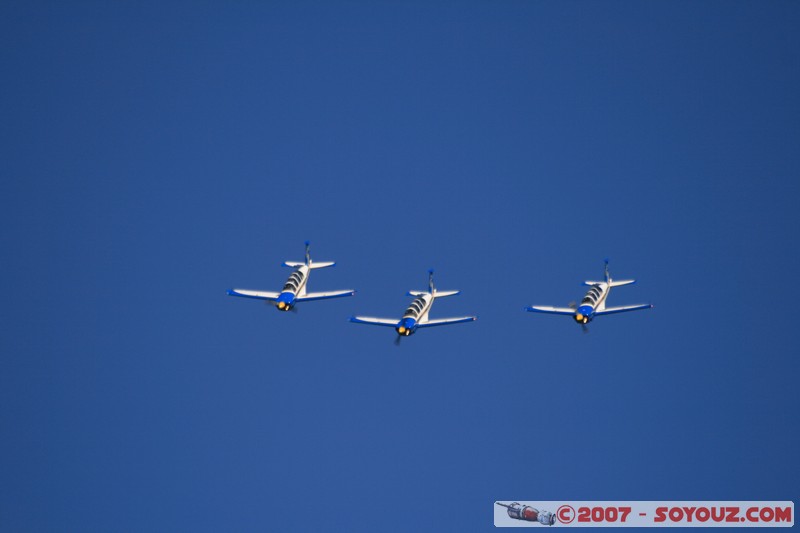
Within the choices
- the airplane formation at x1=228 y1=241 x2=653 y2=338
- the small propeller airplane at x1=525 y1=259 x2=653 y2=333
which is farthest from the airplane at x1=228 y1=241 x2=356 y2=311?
the small propeller airplane at x1=525 y1=259 x2=653 y2=333

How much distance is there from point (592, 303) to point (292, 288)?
32983 millimetres

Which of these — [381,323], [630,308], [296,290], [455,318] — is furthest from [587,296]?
[296,290]

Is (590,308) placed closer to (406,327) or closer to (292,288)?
(406,327)

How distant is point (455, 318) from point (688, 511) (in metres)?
35.8

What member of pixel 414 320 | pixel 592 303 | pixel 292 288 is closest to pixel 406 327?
pixel 414 320

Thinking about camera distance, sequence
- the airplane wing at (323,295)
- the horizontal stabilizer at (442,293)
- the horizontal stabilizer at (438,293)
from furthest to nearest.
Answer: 1. the horizontal stabilizer at (442,293)
2. the horizontal stabilizer at (438,293)
3. the airplane wing at (323,295)

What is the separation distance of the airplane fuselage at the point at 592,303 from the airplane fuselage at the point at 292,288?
30.7 metres

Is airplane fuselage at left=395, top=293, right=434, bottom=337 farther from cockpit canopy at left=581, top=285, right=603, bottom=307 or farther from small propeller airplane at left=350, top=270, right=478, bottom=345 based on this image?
cockpit canopy at left=581, top=285, right=603, bottom=307

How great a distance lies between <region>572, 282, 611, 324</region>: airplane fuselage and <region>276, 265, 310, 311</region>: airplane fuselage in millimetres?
30672

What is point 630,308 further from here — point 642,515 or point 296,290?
point 296,290

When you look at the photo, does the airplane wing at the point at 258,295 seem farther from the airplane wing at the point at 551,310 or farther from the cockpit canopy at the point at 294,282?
the airplane wing at the point at 551,310

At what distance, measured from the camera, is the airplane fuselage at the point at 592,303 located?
120 metres

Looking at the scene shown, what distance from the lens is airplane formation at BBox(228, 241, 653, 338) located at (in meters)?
117

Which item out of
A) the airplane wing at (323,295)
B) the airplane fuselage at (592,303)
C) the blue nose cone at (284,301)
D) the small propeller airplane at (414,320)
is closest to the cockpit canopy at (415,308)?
the small propeller airplane at (414,320)
